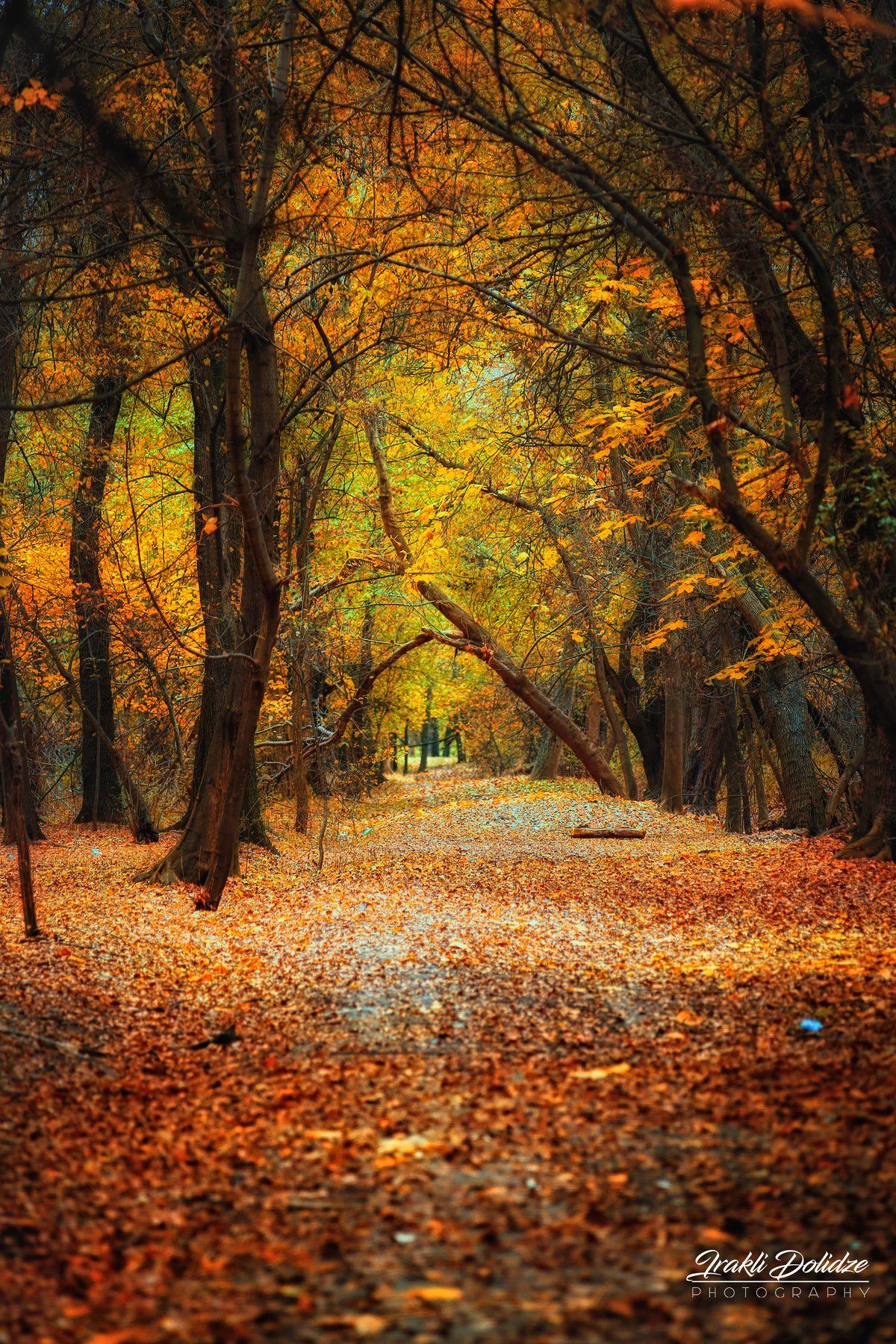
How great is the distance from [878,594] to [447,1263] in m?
6.16

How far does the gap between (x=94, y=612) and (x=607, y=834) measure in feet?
24.2

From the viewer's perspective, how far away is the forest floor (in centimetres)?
248

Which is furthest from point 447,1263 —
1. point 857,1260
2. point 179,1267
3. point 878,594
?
point 878,594

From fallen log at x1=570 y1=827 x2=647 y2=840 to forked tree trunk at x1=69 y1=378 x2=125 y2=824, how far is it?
20.7ft

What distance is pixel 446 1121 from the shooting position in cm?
379

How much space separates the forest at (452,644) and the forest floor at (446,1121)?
0.02 metres

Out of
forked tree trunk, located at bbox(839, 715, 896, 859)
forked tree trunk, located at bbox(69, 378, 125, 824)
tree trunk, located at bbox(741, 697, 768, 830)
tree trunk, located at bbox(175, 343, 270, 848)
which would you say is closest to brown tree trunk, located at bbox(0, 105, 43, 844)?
forked tree trunk, located at bbox(69, 378, 125, 824)

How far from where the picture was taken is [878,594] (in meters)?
7.65

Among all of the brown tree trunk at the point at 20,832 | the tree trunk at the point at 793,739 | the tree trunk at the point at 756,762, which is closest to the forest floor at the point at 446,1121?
the brown tree trunk at the point at 20,832

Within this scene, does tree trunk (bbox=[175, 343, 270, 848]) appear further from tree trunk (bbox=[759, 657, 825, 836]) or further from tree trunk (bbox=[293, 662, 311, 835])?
tree trunk (bbox=[759, 657, 825, 836])

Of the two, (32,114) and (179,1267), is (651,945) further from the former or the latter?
(32,114)

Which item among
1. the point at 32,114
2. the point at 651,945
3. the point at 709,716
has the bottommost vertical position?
the point at 651,945
